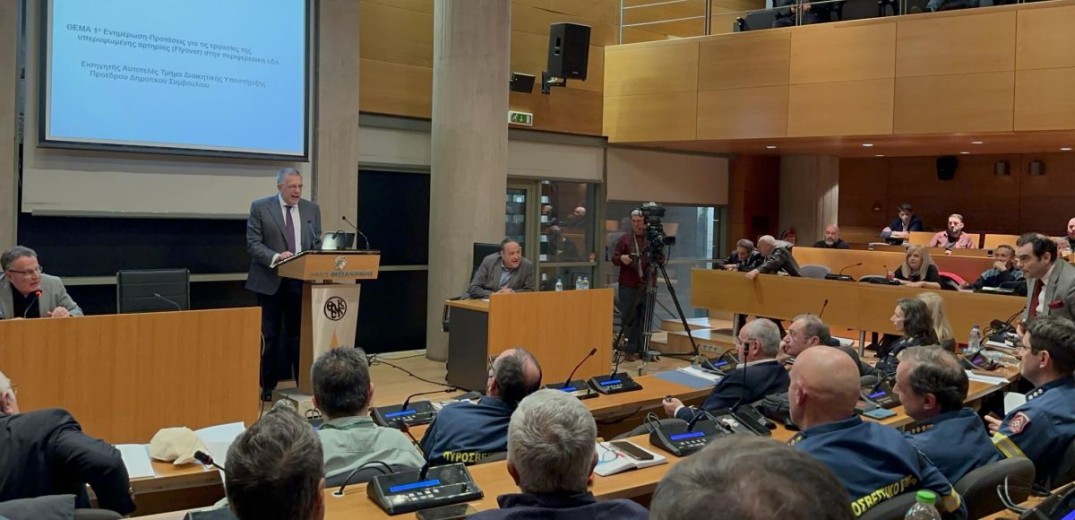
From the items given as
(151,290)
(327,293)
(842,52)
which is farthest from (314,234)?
(842,52)

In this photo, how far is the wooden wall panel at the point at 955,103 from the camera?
8.19 metres

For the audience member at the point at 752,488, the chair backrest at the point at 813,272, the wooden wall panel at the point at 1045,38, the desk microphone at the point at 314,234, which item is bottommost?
the chair backrest at the point at 813,272

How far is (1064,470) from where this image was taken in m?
3.07

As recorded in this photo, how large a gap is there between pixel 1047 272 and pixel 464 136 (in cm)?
480

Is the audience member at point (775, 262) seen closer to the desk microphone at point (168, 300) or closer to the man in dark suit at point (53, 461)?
the desk microphone at point (168, 300)

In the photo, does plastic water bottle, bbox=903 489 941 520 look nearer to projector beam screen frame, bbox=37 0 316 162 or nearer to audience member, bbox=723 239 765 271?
projector beam screen frame, bbox=37 0 316 162

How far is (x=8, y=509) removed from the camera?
2.01m

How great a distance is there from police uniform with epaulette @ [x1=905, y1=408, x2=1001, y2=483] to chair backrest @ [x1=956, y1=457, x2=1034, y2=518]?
0.17m

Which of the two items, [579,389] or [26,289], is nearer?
[579,389]

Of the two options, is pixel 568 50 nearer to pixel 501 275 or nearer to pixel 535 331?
pixel 501 275

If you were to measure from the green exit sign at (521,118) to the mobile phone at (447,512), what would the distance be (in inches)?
281

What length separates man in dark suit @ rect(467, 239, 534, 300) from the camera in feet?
23.1

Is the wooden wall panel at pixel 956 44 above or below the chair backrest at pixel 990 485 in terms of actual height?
above

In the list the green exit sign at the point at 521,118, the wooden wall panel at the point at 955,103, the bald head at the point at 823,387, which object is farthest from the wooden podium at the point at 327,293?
the wooden wall panel at the point at 955,103
